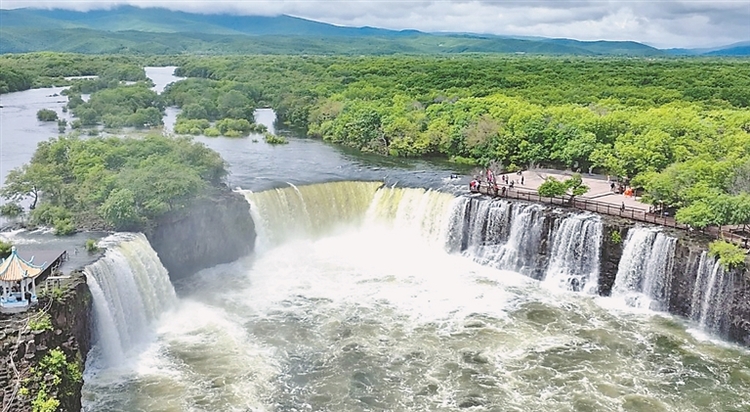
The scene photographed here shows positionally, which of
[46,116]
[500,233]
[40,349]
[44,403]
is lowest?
[44,403]

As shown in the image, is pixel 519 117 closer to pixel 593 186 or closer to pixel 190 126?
pixel 593 186

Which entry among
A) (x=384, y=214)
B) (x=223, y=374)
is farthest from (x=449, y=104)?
(x=223, y=374)

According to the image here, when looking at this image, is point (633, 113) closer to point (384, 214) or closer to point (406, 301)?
point (384, 214)

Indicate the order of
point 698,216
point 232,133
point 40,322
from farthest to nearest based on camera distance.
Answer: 1. point 232,133
2. point 698,216
3. point 40,322

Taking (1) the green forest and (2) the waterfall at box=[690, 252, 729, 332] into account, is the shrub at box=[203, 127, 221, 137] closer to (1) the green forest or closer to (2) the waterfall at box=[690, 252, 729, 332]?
(1) the green forest

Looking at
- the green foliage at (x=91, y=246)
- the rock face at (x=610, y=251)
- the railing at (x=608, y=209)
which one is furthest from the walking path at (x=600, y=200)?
the green foliage at (x=91, y=246)

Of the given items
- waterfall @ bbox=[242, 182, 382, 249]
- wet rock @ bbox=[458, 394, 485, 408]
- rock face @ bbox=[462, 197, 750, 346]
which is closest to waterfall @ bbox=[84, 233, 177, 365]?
waterfall @ bbox=[242, 182, 382, 249]

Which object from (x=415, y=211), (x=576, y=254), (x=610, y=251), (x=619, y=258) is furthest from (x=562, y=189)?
(x=415, y=211)

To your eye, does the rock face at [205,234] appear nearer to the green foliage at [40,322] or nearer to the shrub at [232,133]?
the green foliage at [40,322]
